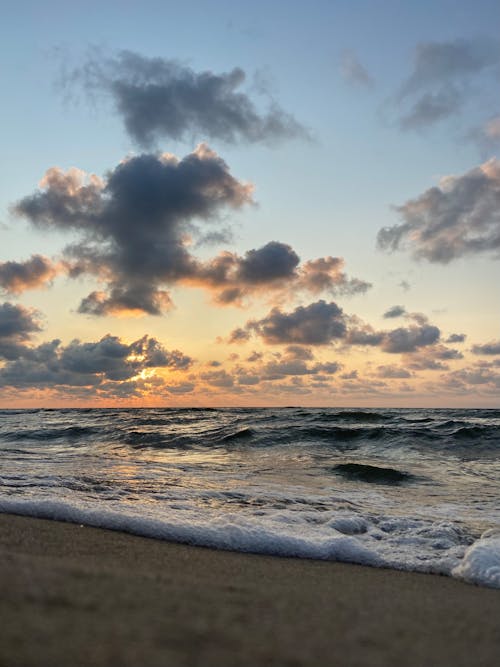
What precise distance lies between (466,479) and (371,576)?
6.21m

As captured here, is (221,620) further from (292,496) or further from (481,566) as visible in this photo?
(292,496)

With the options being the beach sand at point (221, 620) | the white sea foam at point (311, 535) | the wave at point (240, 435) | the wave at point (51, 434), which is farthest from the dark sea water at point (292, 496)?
the wave at point (51, 434)

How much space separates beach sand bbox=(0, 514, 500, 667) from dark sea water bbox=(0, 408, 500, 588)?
1.08 m

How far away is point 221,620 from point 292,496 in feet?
→ 16.1

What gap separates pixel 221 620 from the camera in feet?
6.21

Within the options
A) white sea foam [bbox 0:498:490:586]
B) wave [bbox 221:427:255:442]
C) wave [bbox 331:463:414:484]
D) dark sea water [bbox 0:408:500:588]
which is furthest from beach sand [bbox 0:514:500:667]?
wave [bbox 221:427:255:442]

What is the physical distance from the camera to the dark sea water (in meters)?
4.21

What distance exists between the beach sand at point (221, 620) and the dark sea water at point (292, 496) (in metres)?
1.08

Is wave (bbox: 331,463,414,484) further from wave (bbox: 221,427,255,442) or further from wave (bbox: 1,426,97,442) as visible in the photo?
wave (bbox: 1,426,97,442)

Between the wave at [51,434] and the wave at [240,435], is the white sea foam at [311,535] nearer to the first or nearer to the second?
the wave at [240,435]

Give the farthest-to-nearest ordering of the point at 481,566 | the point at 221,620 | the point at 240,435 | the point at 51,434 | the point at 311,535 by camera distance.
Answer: the point at 51,434, the point at 240,435, the point at 311,535, the point at 481,566, the point at 221,620

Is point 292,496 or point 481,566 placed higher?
point 481,566

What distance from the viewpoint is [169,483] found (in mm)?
7316

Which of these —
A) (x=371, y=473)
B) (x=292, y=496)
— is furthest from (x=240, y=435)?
(x=292, y=496)
